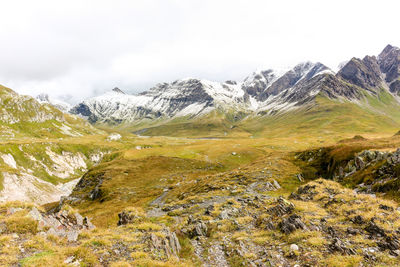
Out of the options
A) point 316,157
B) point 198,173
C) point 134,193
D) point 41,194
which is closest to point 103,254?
point 134,193

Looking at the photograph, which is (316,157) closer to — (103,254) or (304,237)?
(304,237)

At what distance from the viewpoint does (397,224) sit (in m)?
13.4

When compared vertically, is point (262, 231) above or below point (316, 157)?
above

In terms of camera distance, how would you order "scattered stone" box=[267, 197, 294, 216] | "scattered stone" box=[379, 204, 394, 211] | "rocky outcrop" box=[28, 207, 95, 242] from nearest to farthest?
"scattered stone" box=[379, 204, 394, 211]
"rocky outcrop" box=[28, 207, 95, 242]
"scattered stone" box=[267, 197, 294, 216]

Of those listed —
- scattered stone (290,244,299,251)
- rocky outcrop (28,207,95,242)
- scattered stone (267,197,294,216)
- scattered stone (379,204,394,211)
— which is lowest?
scattered stone (267,197,294,216)

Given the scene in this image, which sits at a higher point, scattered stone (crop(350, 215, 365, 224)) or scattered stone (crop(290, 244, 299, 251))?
scattered stone (crop(290, 244, 299, 251))

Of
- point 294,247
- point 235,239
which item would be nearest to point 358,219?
point 294,247

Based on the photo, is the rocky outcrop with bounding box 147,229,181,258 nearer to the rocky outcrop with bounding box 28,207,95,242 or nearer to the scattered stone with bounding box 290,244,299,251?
the rocky outcrop with bounding box 28,207,95,242

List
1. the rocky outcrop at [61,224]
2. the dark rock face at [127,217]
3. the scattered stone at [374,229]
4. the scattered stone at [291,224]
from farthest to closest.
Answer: the dark rock face at [127,217] → the rocky outcrop at [61,224] → the scattered stone at [291,224] → the scattered stone at [374,229]

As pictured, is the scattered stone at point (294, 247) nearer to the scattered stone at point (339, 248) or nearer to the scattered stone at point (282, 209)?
the scattered stone at point (339, 248)

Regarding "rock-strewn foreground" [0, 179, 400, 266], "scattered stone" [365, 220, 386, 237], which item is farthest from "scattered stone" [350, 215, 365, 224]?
"scattered stone" [365, 220, 386, 237]

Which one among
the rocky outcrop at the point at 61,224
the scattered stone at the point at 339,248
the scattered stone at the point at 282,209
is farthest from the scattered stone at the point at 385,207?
the rocky outcrop at the point at 61,224

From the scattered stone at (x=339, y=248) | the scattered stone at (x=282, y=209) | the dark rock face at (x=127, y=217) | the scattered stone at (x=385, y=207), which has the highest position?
the dark rock face at (x=127, y=217)

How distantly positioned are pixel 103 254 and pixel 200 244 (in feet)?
27.0
